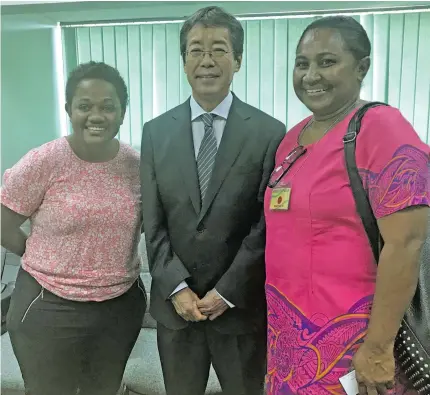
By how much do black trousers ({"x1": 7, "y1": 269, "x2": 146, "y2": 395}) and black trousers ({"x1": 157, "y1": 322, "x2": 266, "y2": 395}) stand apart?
0.51ft

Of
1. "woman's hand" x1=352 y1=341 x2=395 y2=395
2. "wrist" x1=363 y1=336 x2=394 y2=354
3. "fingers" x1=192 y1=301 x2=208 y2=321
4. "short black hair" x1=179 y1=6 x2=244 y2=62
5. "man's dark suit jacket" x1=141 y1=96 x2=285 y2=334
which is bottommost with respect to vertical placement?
"fingers" x1=192 y1=301 x2=208 y2=321

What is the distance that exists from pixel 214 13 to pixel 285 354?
847mm

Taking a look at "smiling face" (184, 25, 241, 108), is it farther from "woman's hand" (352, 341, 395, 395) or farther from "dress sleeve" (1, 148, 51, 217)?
"woman's hand" (352, 341, 395, 395)

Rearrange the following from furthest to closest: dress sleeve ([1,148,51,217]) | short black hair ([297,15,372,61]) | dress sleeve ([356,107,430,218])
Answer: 1. dress sleeve ([1,148,51,217])
2. short black hair ([297,15,372,61])
3. dress sleeve ([356,107,430,218])

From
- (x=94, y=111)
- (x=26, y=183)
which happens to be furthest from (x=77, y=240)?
(x=94, y=111)

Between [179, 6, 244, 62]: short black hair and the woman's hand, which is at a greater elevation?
[179, 6, 244, 62]: short black hair

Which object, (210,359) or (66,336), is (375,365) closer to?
(210,359)

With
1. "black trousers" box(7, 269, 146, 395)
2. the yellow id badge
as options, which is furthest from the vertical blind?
"black trousers" box(7, 269, 146, 395)

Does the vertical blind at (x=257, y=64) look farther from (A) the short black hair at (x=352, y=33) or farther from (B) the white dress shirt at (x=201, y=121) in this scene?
(A) the short black hair at (x=352, y=33)

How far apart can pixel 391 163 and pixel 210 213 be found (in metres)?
0.46

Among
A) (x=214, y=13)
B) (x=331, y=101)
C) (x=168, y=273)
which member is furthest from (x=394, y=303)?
(x=214, y=13)

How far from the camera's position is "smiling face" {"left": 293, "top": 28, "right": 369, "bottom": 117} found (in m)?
0.86

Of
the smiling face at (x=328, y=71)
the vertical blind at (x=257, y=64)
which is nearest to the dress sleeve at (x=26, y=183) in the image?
the vertical blind at (x=257, y=64)

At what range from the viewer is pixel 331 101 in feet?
2.89
